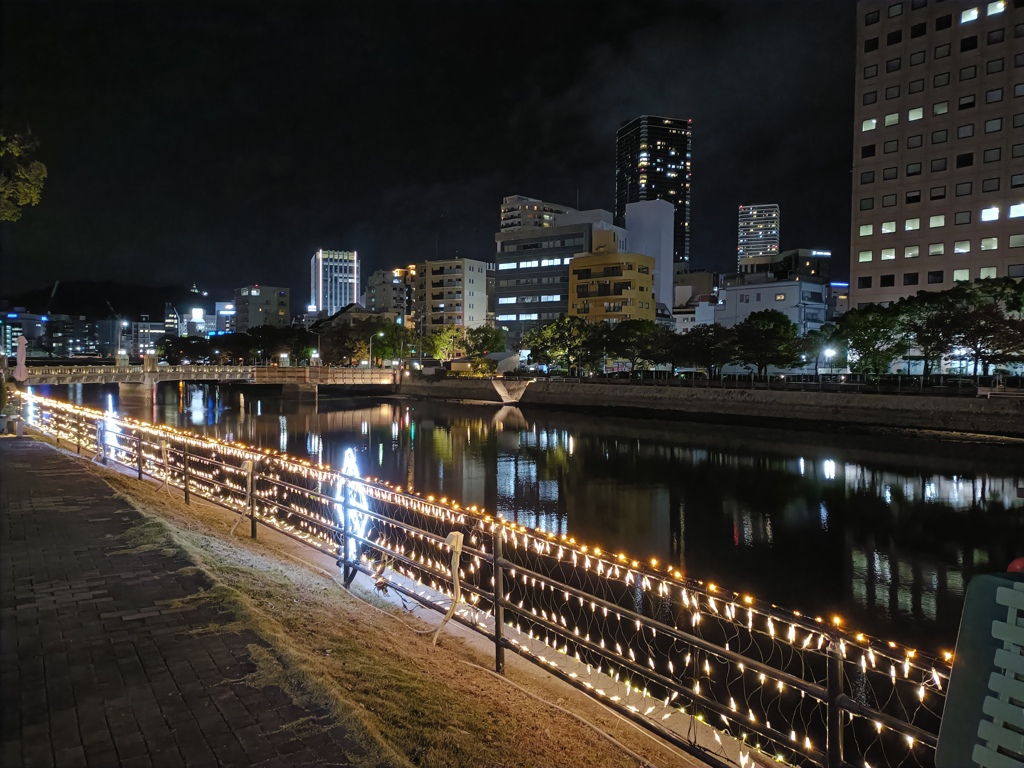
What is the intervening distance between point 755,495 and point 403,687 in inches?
849

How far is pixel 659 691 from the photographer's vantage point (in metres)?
9.16

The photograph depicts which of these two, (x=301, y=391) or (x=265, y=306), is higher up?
(x=265, y=306)

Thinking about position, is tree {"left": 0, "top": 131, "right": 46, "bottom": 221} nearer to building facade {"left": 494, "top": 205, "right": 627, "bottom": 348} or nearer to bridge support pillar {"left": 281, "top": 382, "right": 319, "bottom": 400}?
bridge support pillar {"left": 281, "top": 382, "right": 319, "bottom": 400}

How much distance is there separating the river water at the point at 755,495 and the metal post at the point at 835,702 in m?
9.02

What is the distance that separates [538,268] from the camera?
323 feet

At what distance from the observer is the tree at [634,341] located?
→ 64125mm

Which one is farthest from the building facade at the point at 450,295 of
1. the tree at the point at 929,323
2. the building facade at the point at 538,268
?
the tree at the point at 929,323

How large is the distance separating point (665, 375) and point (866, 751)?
5621cm

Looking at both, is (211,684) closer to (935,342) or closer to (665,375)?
(935,342)

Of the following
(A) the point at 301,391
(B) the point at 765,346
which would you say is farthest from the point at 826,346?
(A) the point at 301,391

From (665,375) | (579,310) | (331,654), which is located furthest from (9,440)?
(579,310)

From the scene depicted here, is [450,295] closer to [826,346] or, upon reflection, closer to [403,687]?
[826,346]

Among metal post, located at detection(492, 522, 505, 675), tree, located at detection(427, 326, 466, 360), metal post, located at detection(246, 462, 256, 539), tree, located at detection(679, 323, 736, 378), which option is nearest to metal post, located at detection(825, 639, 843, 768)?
metal post, located at detection(492, 522, 505, 675)

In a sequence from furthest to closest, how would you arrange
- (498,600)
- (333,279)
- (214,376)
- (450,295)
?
(333,279) → (450,295) → (214,376) → (498,600)
